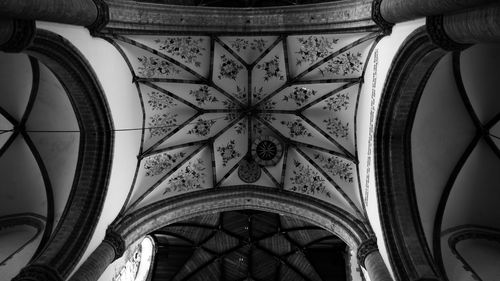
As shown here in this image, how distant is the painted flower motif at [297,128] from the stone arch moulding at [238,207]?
1.81m

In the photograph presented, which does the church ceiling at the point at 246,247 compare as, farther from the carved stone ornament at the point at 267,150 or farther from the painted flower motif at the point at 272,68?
the painted flower motif at the point at 272,68

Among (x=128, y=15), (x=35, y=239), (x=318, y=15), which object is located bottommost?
(x=35, y=239)

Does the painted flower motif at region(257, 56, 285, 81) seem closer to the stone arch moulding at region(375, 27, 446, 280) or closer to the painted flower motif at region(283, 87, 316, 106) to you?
the painted flower motif at region(283, 87, 316, 106)

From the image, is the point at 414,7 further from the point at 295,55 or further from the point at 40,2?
the point at 40,2

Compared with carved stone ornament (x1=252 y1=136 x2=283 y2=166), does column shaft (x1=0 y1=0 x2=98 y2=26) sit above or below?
below

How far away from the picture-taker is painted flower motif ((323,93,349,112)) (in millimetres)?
10655

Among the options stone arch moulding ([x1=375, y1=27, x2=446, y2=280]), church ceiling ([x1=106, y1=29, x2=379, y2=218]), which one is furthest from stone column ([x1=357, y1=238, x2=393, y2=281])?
church ceiling ([x1=106, y1=29, x2=379, y2=218])

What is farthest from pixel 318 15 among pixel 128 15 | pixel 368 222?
pixel 368 222

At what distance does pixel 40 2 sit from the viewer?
18.0 feet

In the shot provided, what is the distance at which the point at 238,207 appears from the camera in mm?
11641

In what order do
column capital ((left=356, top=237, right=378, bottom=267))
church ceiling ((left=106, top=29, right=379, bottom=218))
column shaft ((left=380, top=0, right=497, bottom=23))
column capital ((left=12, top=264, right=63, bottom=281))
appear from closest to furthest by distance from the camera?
1. column shaft ((left=380, top=0, right=497, bottom=23))
2. column capital ((left=12, top=264, right=63, bottom=281))
3. column capital ((left=356, top=237, right=378, bottom=267))
4. church ceiling ((left=106, top=29, right=379, bottom=218))

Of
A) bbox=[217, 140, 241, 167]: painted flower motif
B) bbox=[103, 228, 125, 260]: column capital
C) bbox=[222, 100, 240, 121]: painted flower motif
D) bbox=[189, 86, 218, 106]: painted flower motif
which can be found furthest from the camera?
bbox=[217, 140, 241, 167]: painted flower motif

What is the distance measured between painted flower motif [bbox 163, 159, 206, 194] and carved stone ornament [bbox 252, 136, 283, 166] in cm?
168

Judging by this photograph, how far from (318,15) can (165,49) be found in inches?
150
